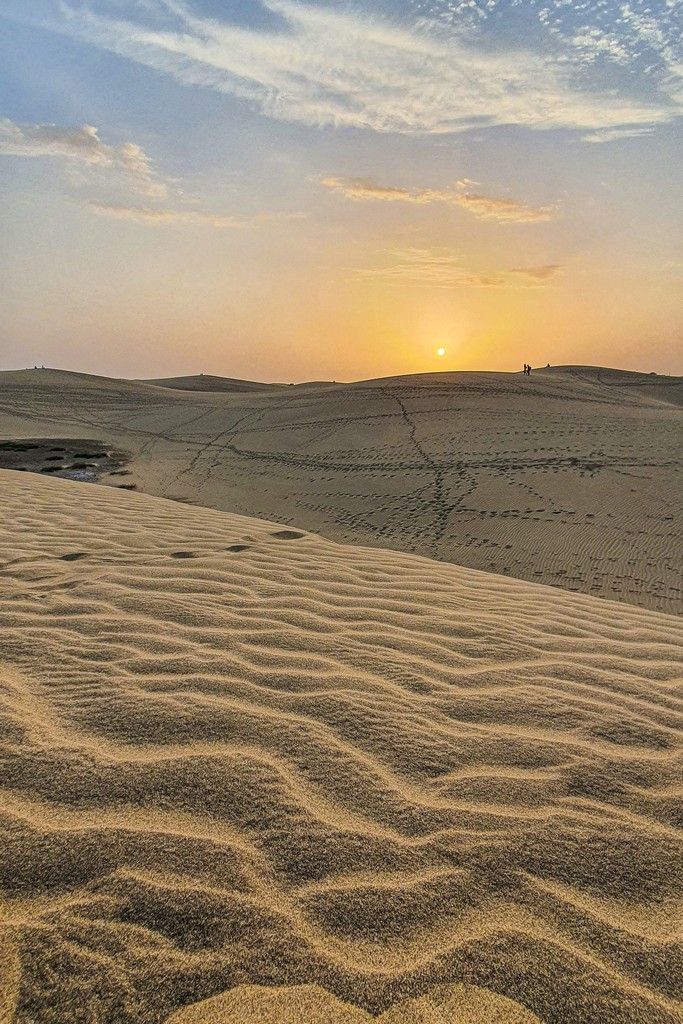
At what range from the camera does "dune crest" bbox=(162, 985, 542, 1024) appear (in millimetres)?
1427

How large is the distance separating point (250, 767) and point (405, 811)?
59 cm

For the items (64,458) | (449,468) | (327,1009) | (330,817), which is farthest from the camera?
(64,458)

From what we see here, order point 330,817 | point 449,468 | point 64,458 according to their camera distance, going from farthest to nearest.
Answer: point 64,458 < point 449,468 < point 330,817

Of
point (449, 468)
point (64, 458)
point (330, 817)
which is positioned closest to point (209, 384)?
point (64, 458)

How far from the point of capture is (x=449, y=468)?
12789 mm

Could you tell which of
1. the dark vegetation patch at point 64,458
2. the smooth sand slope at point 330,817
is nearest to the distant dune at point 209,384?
the dark vegetation patch at point 64,458

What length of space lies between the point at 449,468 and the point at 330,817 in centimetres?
1109

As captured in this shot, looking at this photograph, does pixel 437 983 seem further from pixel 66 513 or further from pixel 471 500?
pixel 471 500

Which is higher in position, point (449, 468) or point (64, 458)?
point (449, 468)

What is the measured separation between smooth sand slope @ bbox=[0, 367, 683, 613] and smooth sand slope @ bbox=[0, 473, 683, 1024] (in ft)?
14.6

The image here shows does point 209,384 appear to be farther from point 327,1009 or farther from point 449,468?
point 327,1009

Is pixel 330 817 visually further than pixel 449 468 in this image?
No

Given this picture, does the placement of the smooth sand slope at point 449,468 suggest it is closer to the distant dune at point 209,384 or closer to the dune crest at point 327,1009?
the dune crest at point 327,1009

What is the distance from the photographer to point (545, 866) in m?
1.94
